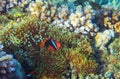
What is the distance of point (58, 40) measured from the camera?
16.6ft

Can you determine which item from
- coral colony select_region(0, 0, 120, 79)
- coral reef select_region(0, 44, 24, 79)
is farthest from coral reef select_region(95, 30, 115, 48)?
coral reef select_region(0, 44, 24, 79)

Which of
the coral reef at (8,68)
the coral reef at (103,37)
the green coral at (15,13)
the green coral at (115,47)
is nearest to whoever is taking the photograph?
the coral reef at (8,68)

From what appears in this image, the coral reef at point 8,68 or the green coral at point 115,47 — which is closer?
the coral reef at point 8,68

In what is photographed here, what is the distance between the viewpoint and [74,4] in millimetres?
6574

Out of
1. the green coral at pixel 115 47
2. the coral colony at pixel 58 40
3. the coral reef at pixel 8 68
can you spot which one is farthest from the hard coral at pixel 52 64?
the green coral at pixel 115 47

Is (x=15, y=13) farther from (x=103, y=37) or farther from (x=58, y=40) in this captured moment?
(x=103, y=37)

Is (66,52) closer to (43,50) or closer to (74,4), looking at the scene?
(43,50)

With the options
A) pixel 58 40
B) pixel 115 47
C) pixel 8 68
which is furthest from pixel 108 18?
pixel 8 68

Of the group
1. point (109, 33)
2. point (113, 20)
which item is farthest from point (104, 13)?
point (109, 33)

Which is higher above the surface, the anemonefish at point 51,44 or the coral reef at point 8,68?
the anemonefish at point 51,44

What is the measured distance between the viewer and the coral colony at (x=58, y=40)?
442cm

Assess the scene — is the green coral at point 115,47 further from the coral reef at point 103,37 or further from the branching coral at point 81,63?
the branching coral at point 81,63

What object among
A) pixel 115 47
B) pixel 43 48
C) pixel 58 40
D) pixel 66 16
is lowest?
pixel 115 47

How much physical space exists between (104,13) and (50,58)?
2549 mm
